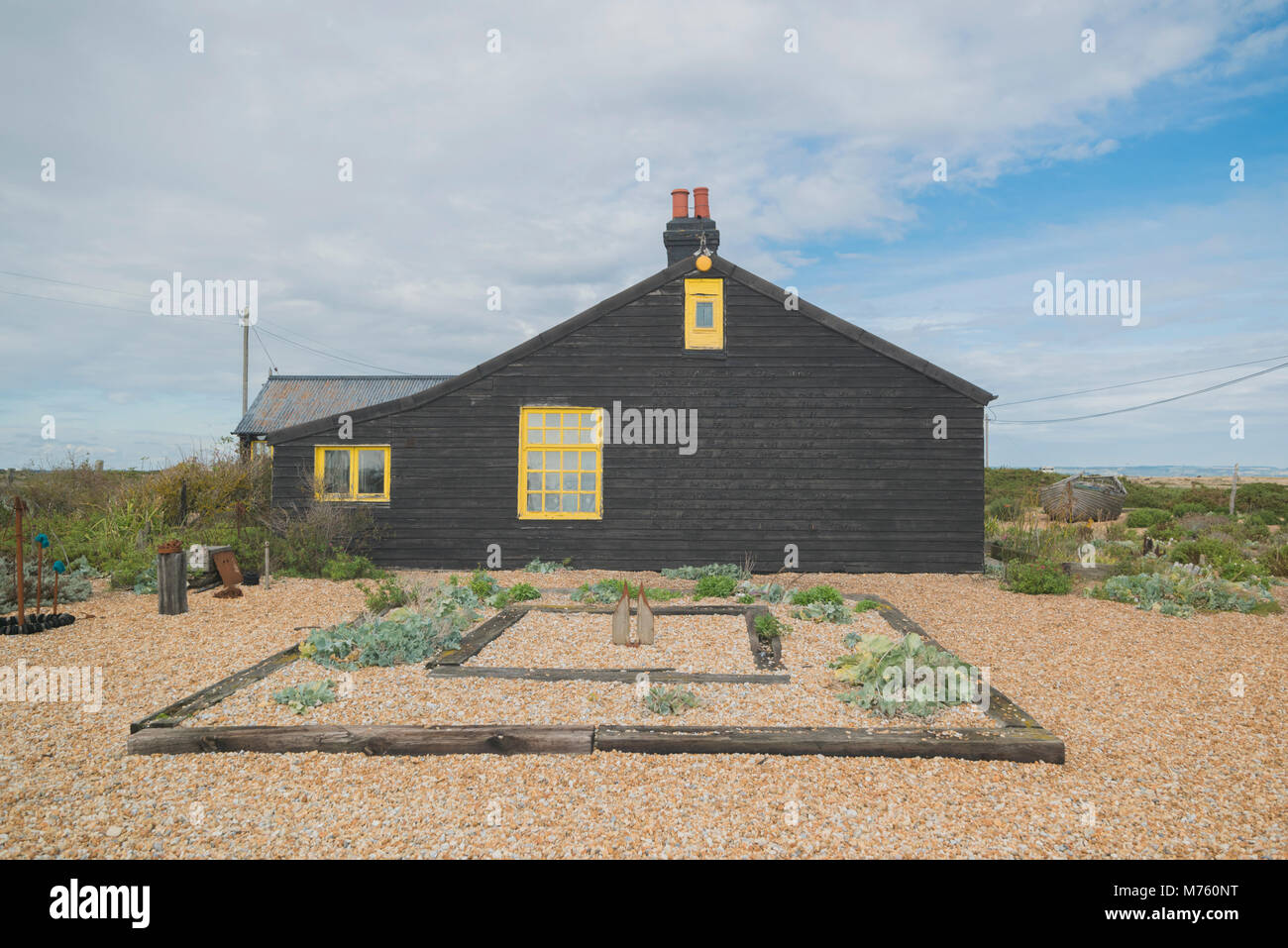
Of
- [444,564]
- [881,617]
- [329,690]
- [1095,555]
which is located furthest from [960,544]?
[329,690]

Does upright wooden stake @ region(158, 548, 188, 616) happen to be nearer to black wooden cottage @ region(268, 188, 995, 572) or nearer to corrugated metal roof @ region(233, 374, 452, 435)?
black wooden cottage @ region(268, 188, 995, 572)

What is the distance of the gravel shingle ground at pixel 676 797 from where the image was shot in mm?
→ 3455

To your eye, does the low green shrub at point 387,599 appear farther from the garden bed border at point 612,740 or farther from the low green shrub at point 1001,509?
the low green shrub at point 1001,509

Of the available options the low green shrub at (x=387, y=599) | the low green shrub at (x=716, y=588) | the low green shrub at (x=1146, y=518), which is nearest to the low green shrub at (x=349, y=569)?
the low green shrub at (x=387, y=599)

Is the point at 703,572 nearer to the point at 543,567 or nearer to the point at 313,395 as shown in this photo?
the point at 543,567

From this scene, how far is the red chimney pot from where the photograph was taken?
14.0 meters

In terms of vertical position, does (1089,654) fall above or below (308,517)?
below

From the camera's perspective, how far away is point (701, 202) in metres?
14.0

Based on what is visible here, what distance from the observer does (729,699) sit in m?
5.28

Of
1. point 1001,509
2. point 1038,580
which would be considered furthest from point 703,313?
point 1001,509

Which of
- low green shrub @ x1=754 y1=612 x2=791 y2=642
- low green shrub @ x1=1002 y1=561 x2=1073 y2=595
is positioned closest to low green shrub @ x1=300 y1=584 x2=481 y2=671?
low green shrub @ x1=754 y1=612 x2=791 y2=642

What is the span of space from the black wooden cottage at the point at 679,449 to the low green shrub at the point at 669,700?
25.6 ft
